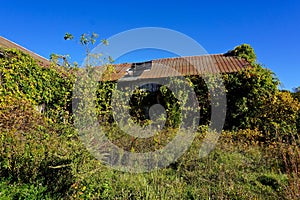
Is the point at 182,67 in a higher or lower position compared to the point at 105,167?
higher

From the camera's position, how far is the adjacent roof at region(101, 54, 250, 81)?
1330cm

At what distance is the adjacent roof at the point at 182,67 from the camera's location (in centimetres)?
1330

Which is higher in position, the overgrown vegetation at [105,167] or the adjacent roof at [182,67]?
the adjacent roof at [182,67]

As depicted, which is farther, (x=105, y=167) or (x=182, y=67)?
(x=182, y=67)

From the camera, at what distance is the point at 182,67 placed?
49.6ft

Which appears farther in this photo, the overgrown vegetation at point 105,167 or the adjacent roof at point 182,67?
the adjacent roof at point 182,67

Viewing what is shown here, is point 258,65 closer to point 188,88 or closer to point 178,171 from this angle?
point 188,88

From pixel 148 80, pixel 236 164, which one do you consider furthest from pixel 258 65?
pixel 236 164

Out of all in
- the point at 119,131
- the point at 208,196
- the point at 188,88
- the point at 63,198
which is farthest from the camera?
the point at 188,88

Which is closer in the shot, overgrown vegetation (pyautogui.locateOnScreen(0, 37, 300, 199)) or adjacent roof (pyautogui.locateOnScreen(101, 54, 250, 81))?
overgrown vegetation (pyautogui.locateOnScreen(0, 37, 300, 199))

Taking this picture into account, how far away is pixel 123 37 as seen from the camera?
7.57 metres

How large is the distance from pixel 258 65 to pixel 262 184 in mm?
9118

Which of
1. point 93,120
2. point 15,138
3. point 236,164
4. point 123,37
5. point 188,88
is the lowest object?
point 236,164

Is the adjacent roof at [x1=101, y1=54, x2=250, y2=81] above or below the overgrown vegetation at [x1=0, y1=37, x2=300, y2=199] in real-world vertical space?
above
